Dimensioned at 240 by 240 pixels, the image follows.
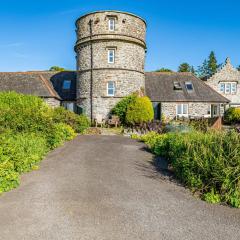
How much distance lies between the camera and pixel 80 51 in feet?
94.7

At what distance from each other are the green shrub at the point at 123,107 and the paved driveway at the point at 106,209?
16.2 metres

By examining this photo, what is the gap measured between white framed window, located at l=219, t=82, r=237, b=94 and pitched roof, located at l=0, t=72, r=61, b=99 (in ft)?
73.1

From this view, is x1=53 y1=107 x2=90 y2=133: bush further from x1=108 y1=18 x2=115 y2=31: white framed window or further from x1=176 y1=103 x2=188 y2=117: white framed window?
x1=176 y1=103 x2=188 y2=117: white framed window

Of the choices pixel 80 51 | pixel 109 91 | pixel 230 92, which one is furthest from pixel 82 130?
pixel 230 92

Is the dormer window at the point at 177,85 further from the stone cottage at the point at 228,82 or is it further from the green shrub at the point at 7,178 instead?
the green shrub at the point at 7,178

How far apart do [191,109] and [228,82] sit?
1068 cm

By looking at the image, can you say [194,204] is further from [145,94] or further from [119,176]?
[145,94]

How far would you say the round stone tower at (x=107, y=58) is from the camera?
2734 centimetres

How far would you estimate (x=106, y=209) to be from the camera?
6711mm

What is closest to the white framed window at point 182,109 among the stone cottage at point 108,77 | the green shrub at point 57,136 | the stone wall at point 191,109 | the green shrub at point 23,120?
the stone cottage at point 108,77

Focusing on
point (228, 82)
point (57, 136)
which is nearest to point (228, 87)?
point (228, 82)

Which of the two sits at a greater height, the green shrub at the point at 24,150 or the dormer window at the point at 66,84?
the dormer window at the point at 66,84

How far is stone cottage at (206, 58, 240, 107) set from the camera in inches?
1490

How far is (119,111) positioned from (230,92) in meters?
19.0
